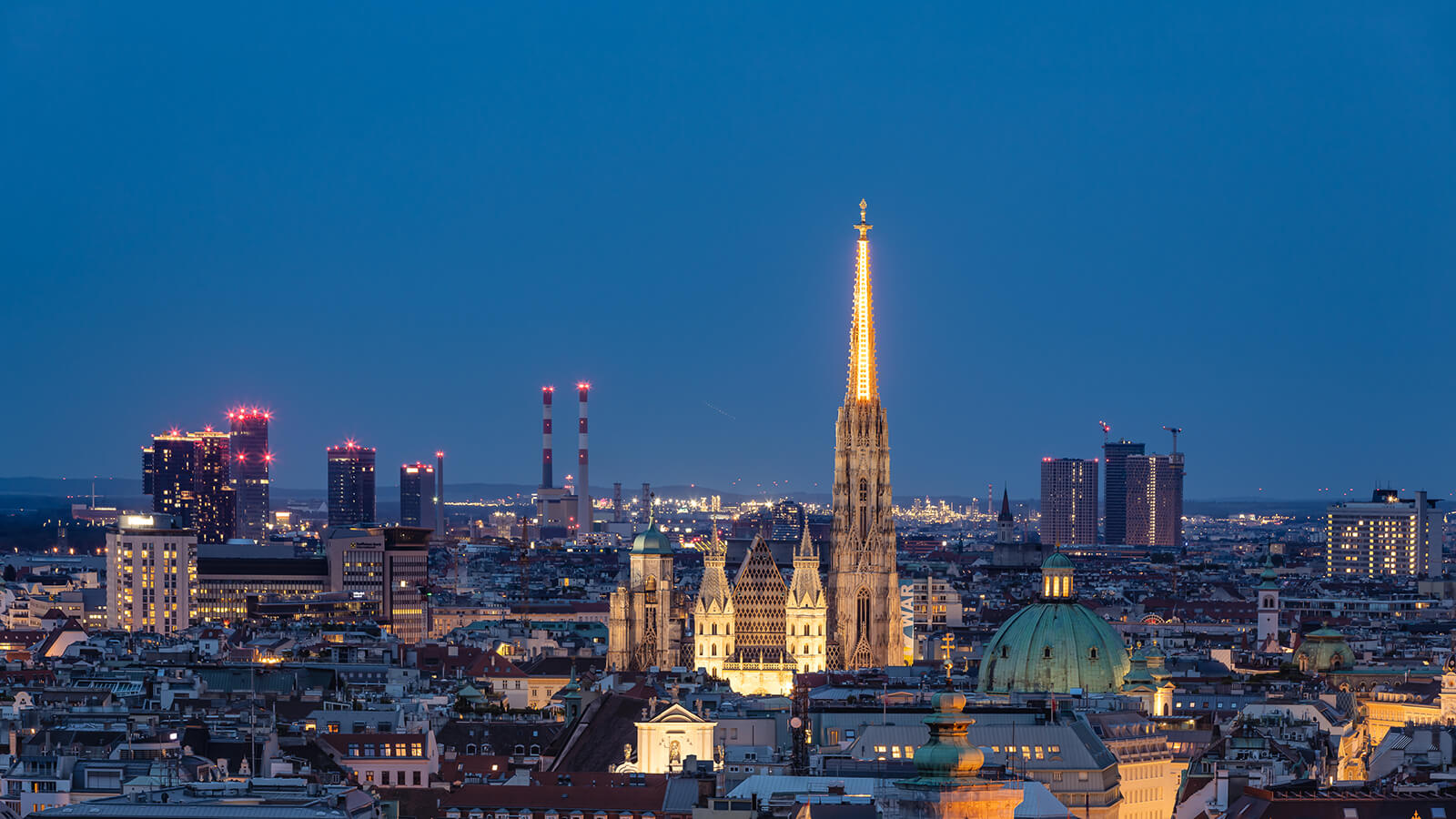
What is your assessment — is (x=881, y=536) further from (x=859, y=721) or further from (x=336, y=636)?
(x=859, y=721)

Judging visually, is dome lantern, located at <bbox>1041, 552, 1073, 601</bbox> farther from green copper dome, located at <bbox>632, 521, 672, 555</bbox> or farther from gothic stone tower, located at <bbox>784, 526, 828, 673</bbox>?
green copper dome, located at <bbox>632, 521, 672, 555</bbox>

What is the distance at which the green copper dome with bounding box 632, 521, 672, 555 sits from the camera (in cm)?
19062

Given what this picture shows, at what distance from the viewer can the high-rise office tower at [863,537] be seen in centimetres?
18700

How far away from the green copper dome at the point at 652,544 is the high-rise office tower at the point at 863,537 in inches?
365

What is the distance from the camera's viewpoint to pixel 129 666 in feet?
505

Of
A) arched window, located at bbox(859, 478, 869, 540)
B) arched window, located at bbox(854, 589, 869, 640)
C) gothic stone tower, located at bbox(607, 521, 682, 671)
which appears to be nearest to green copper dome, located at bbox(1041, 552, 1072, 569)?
gothic stone tower, located at bbox(607, 521, 682, 671)

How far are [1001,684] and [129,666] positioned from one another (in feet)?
133

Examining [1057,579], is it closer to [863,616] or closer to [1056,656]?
[1056,656]

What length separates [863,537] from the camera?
7480 inches

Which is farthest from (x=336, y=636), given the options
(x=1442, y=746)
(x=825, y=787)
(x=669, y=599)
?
(x=825, y=787)

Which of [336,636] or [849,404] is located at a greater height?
[849,404]

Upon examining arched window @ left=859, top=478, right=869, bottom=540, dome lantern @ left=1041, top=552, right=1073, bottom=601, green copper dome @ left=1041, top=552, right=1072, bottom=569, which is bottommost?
dome lantern @ left=1041, top=552, right=1073, bottom=601

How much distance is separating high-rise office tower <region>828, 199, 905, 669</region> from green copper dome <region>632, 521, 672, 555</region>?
30.4 ft

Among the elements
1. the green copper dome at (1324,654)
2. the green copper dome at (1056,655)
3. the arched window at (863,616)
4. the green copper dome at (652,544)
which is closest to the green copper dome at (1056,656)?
the green copper dome at (1056,655)
